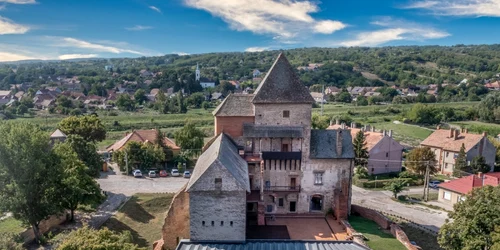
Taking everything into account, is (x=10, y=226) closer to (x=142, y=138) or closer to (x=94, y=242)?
(x=94, y=242)

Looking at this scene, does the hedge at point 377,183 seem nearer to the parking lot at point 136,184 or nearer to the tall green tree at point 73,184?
the parking lot at point 136,184

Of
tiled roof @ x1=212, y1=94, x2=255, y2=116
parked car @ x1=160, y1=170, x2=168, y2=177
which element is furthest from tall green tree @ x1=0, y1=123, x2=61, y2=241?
parked car @ x1=160, y1=170, x2=168, y2=177

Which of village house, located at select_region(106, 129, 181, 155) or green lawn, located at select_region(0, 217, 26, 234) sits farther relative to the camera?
village house, located at select_region(106, 129, 181, 155)

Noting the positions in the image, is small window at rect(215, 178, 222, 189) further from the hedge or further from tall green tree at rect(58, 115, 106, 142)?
tall green tree at rect(58, 115, 106, 142)

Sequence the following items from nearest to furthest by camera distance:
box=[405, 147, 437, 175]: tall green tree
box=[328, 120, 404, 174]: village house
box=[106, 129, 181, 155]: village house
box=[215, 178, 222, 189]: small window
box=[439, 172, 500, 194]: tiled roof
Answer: box=[215, 178, 222, 189]: small window → box=[439, 172, 500, 194]: tiled roof → box=[405, 147, 437, 175]: tall green tree → box=[328, 120, 404, 174]: village house → box=[106, 129, 181, 155]: village house

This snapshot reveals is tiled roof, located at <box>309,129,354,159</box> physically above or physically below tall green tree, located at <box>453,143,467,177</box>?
above

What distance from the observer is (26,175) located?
110ft

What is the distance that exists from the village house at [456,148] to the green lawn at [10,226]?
6665cm

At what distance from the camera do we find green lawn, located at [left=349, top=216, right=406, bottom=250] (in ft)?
110

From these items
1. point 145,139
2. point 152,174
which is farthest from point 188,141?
point 152,174

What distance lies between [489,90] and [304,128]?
172581mm

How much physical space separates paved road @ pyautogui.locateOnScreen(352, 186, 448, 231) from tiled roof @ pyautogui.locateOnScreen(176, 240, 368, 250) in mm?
19006

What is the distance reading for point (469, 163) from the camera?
64.1 metres

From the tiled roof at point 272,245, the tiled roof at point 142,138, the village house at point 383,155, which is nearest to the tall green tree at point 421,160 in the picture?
the village house at point 383,155
